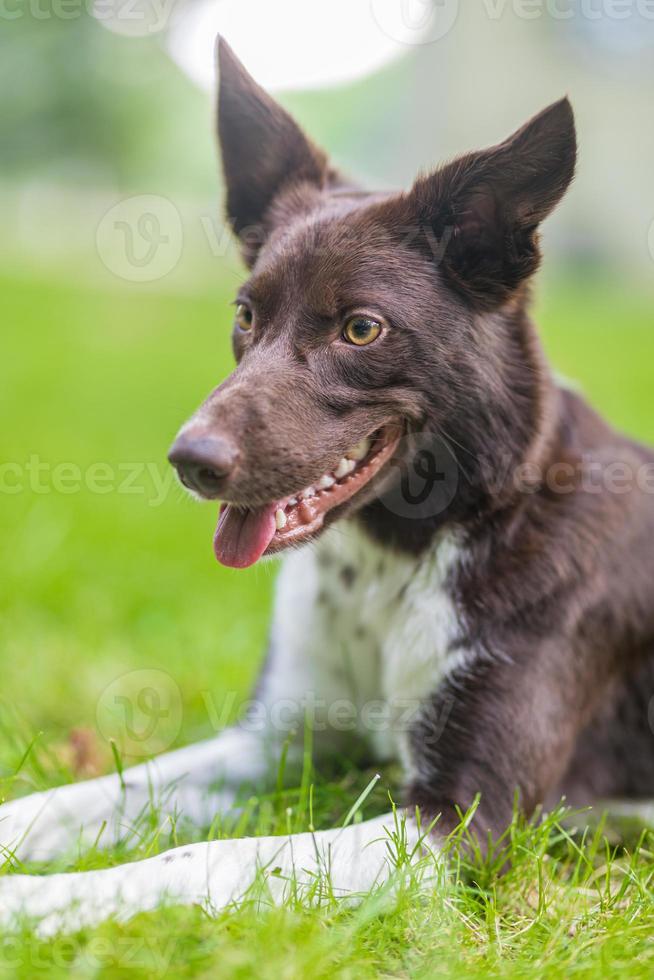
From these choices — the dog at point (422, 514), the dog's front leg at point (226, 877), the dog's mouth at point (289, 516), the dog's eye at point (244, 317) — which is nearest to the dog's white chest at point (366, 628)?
the dog at point (422, 514)

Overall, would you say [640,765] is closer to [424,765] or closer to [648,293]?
[424,765]

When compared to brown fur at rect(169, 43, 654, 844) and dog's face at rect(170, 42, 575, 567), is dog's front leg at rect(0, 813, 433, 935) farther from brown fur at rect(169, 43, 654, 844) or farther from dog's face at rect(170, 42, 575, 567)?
dog's face at rect(170, 42, 575, 567)

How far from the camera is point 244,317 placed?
2557 millimetres

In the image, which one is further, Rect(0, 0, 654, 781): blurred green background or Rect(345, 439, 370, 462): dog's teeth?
Rect(0, 0, 654, 781): blurred green background

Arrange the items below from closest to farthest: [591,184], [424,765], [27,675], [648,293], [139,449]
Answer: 1. [424,765]
2. [27,675]
3. [139,449]
4. [648,293]
5. [591,184]

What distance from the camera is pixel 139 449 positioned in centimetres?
620

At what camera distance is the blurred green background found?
12.3 feet

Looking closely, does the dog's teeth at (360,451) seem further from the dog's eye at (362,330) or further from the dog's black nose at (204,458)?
the dog's black nose at (204,458)

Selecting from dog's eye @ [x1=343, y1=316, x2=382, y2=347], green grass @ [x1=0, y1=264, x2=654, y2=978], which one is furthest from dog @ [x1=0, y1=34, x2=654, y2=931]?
green grass @ [x1=0, y1=264, x2=654, y2=978]

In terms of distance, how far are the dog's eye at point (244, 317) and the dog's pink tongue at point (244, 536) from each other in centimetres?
48

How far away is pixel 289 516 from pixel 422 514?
0.37 meters

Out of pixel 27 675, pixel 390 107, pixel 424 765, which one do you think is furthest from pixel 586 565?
pixel 390 107

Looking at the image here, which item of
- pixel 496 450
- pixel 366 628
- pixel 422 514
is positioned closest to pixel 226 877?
pixel 366 628

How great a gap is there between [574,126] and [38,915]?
6.37 feet
